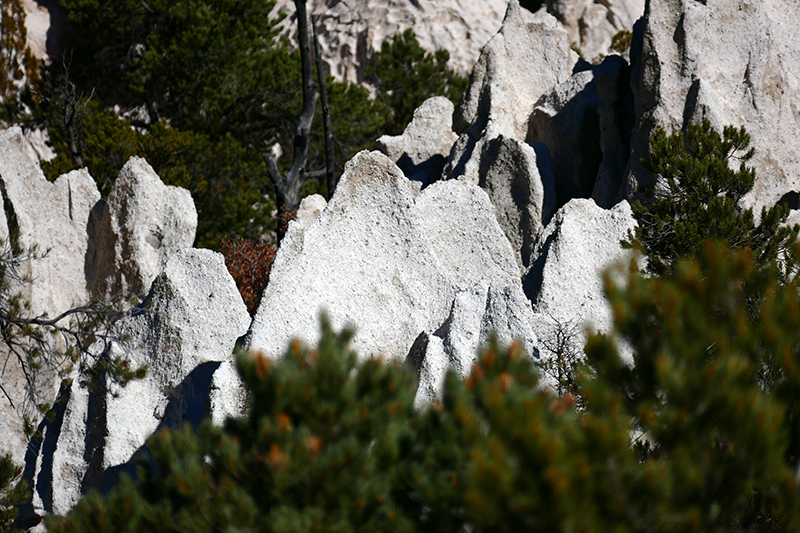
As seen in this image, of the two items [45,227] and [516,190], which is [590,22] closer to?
[516,190]

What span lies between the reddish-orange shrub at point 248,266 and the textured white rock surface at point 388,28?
17600mm

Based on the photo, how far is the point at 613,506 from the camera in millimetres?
2566

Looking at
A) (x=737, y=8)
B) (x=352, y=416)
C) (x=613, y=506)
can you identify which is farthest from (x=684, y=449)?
(x=737, y=8)

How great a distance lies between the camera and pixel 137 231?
378 inches

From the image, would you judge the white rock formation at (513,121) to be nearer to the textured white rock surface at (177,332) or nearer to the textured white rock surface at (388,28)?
the textured white rock surface at (177,332)

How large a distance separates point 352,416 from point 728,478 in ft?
5.19

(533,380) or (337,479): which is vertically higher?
(533,380)

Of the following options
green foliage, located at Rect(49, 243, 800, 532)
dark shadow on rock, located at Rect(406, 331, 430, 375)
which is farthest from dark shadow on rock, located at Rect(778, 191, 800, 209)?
green foliage, located at Rect(49, 243, 800, 532)

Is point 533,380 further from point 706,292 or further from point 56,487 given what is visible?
point 56,487

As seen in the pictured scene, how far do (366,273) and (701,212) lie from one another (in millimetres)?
3590

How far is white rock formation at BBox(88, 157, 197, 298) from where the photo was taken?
31.3ft

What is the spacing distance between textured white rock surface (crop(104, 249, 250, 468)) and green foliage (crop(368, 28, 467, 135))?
13923mm

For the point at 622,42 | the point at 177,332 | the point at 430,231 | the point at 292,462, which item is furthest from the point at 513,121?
the point at 622,42

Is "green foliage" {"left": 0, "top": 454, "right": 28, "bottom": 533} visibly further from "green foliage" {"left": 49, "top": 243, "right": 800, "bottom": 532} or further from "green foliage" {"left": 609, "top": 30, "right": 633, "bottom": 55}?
"green foliage" {"left": 609, "top": 30, "right": 633, "bottom": 55}
